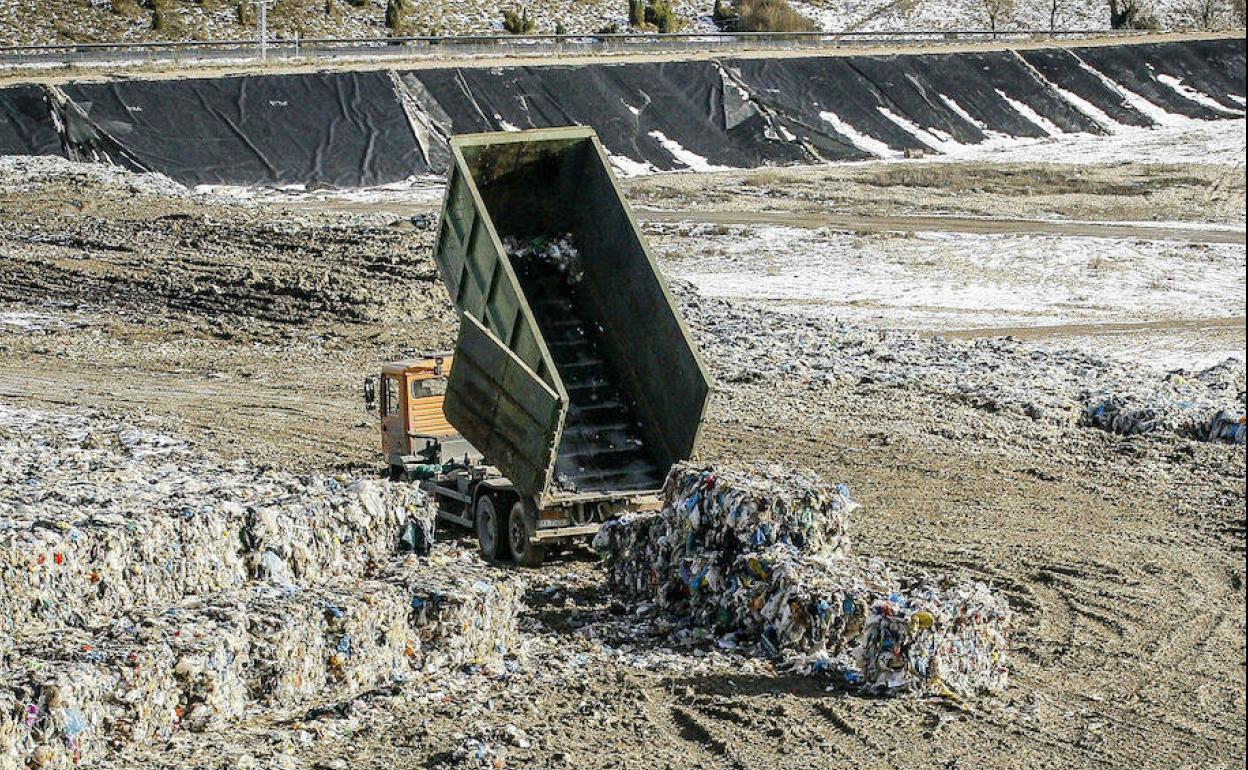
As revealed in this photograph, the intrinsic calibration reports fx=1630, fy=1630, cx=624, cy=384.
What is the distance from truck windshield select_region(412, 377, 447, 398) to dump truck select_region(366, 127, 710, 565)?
1 cm

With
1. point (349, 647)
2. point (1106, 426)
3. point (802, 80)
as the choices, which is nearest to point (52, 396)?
point (349, 647)

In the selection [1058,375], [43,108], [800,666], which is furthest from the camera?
[43,108]

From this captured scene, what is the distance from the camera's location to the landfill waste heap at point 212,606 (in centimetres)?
915

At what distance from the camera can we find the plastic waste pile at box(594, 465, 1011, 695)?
1085 cm

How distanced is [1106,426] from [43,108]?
27916 millimetres

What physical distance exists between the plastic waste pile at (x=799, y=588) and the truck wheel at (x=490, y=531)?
1.51m

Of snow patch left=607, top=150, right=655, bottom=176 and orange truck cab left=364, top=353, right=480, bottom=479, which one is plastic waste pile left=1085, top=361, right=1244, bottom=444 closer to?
orange truck cab left=364, top=353, right=480, bottom=479

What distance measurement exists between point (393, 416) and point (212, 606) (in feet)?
20.0

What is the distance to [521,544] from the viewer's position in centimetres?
1449

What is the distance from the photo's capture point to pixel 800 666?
A: 11.3 meters

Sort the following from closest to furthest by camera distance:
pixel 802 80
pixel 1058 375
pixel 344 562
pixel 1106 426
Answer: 1. pixel 344 562
2. pixel 1106 426
3. pixel 1058 375
4. pixel 802 80

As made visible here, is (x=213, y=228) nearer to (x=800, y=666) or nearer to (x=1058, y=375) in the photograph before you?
(x=1058, y=375)

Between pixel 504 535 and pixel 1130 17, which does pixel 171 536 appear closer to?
pixel 504 535

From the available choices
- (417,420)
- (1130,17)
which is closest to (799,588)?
(417,420)
